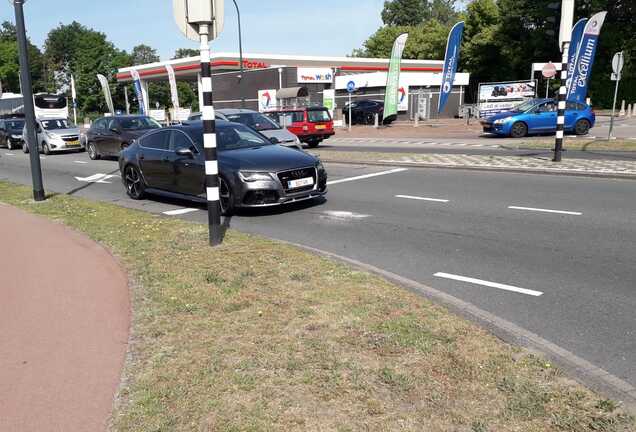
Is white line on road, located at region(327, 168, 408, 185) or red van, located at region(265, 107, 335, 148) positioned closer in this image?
white line on road, located at region(327, 168, 408, 185)

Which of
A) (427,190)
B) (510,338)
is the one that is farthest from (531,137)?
(510,338)

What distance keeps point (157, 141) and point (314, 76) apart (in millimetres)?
37320

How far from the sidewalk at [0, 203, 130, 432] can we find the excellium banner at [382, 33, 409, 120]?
31261mm

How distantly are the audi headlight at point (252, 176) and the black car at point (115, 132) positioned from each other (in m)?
12.5

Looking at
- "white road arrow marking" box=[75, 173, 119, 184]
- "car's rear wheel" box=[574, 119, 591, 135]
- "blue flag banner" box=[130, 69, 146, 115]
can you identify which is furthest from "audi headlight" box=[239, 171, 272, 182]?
"blue flag banner" box=[130, 69, 146, 115]

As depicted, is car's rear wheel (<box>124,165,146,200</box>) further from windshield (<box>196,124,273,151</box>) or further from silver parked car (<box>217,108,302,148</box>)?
silver parked car (<box>217,108,302,148</box>)

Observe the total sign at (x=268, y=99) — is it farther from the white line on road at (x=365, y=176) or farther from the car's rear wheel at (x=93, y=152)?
the white line on road at (x=365, y=176)

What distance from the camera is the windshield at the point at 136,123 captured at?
2158cm

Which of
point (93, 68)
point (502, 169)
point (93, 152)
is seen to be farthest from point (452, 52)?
point (93, 68)

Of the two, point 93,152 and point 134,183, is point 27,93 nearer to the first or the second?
point 134,183

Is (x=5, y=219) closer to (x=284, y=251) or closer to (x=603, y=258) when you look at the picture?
(x=284, y=251)

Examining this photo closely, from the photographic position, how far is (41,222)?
9516 mm

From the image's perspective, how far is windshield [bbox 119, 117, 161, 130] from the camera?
70.8 ft

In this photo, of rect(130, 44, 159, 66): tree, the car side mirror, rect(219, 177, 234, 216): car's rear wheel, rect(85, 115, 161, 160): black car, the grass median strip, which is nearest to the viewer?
the grass median strip
